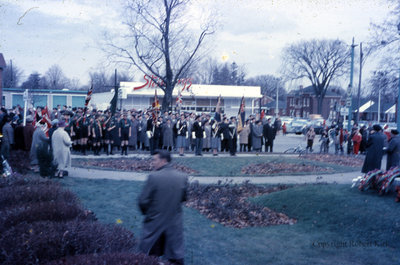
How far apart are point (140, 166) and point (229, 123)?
756cm

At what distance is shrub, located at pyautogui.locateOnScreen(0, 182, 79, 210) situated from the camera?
6.92 metres

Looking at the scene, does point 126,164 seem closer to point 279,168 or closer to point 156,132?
point 156,132

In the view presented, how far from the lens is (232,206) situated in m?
10.3

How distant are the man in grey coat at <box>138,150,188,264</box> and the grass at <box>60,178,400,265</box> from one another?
55.8 inches

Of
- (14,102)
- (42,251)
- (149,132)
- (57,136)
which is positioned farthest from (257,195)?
(14,102)

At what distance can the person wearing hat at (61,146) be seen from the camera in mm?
12930

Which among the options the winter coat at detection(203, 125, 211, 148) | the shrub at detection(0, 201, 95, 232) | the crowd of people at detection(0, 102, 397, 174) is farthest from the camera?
the winter coat at detection(203, 125, 211, 148)

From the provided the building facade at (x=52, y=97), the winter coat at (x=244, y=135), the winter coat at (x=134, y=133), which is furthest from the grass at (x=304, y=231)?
the building facade at (x=52, y=97)

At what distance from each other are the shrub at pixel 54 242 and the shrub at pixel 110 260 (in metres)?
0.40

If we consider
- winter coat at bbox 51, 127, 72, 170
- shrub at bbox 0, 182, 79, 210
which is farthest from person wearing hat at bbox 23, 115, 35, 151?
shrub at bbox 0, 182, 79, 210

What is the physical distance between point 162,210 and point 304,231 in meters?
4.46

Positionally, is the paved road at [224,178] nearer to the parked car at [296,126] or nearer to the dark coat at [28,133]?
the dark coat at [28,133]

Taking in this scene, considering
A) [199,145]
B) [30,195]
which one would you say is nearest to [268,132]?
[199,145]

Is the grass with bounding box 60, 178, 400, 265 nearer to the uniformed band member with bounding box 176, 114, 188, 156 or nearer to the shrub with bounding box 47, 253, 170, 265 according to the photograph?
the shrub with bounding box 47, 253, 170, 265
